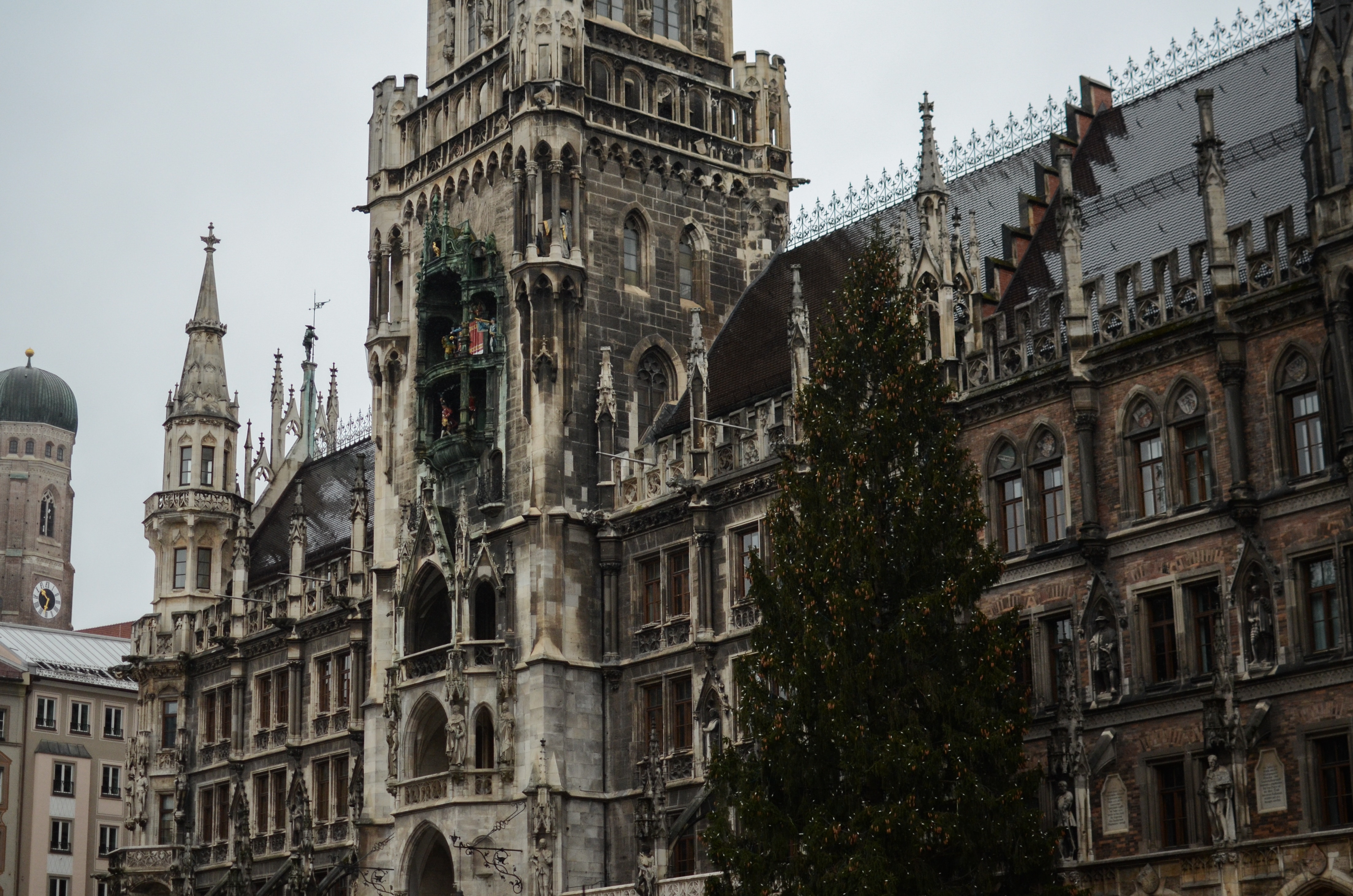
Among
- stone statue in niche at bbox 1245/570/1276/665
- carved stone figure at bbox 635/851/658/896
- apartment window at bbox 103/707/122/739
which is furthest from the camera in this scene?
apartment window at bbox 103/707/122/739

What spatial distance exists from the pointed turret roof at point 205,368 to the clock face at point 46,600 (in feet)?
225

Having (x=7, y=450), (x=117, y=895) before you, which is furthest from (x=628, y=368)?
(x=7, y=450)

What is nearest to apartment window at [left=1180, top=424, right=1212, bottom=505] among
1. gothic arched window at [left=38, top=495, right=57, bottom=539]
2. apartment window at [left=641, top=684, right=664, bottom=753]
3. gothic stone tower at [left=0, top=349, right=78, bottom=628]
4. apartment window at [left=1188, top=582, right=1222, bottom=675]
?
apartment window at [left=1188, top=582, right=1222, bottom=675]

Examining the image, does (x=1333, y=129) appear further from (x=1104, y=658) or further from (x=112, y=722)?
(x=112, y=722)

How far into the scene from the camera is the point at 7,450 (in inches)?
5202

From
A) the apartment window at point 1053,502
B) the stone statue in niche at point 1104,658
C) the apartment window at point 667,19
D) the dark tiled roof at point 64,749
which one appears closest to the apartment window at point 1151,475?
the apartment window at point 1053,502

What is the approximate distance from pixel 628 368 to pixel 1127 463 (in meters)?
15.0

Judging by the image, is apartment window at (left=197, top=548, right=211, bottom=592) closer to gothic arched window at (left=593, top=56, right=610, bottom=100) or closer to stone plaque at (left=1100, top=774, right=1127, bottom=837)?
gothic arched window at (left=593, top=56, right=610, bottom=100)

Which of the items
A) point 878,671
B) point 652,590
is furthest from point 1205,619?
point 652,590

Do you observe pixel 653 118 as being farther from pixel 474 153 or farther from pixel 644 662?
pixel 644 662

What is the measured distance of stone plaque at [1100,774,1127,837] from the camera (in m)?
33.0

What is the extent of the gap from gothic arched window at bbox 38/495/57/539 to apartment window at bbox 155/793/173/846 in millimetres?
76445

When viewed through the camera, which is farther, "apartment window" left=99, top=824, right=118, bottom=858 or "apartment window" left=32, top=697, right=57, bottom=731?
"apartment window" left=99, top=824, right=118, bottom=858

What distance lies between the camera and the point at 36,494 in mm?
130875
